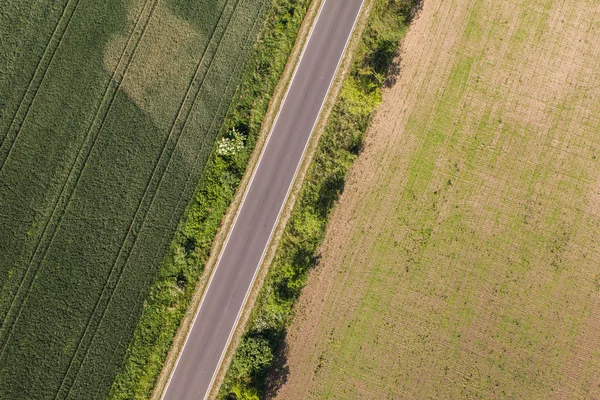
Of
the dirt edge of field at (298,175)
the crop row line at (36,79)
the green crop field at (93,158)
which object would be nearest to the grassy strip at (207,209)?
the green crop field at (93,158)

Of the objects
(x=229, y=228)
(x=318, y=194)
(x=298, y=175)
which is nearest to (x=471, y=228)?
(x=318, y=194)

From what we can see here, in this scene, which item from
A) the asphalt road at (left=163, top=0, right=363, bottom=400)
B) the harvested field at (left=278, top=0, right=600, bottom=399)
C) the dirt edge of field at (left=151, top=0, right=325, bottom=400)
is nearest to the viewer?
the dirt edge of field at (left=151, top=0, right=325, bottom=400)

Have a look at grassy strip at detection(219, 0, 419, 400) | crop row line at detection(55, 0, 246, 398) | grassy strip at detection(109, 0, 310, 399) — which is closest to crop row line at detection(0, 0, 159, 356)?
crop row line at detection(55, 0, 246, 398)

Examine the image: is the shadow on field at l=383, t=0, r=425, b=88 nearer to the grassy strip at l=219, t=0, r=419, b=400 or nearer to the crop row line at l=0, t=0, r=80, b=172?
the grassy strip at l=219, t=0, r=419, b=400

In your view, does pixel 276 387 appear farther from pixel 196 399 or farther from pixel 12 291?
pixel 12 291

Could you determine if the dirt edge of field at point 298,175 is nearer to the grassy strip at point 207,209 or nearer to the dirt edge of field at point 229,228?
the dirt edge of field at point 229,228

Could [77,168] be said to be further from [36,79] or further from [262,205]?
[262,205]
